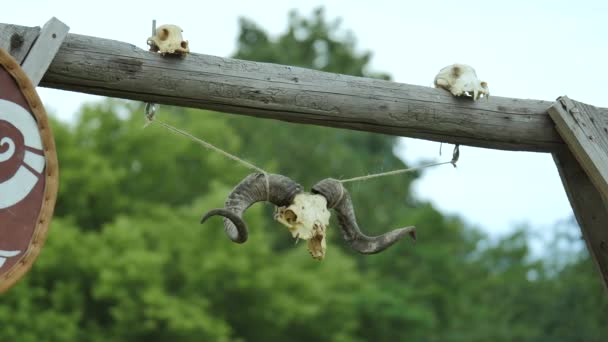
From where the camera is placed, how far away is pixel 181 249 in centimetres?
2680

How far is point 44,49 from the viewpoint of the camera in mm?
4605

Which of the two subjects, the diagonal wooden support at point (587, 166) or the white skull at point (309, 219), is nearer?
the white skull at point (309, 219)

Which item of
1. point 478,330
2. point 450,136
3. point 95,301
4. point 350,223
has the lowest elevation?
point 350,223

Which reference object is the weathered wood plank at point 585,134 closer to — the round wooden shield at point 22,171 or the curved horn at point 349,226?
the curved horn at point 349,226

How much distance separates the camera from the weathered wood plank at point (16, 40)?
4.57m

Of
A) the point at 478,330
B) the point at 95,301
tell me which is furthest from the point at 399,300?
the point at 95,301

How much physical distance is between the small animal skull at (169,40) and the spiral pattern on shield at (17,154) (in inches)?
26.6

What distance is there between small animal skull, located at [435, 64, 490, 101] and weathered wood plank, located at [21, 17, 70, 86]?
1618mm

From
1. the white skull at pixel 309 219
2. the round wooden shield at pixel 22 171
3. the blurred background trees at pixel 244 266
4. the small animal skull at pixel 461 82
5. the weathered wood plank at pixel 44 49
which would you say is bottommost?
the round wooden shield at pixel 22 171

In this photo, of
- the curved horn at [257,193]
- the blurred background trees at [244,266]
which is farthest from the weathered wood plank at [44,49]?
the blurred background trees at [244,266]

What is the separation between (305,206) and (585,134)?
1.27 meters

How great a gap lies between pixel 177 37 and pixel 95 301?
22.1 metres

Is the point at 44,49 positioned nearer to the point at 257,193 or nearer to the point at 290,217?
the point at 257,193

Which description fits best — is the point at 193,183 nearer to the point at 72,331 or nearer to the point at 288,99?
the point at 72,331
